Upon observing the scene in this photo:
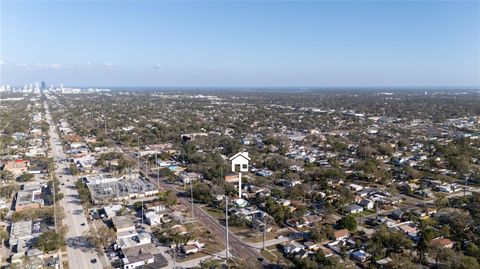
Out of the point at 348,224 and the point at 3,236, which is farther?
the point at 348,224

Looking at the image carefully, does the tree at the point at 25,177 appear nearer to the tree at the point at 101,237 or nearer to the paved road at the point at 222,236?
the paved road at the point at 222,236

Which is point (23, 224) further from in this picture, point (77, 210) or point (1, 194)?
point (1, 194)

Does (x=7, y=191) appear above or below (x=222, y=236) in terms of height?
above

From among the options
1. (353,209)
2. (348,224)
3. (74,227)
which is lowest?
(74,227)

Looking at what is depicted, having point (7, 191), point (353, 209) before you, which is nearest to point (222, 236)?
point (353, 209)

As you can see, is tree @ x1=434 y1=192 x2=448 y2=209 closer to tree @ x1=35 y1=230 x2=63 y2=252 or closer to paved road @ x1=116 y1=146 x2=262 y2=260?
paved road @ x1=116 y1=146 x2=262 y2=260

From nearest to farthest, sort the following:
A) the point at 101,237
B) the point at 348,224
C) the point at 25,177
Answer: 1. the point at 101,237
2. the point at 348,224
3. the point at 25,177

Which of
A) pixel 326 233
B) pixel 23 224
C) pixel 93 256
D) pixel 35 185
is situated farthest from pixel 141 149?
pixel 326 233

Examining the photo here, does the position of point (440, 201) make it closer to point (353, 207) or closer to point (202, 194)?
point (353, 207)

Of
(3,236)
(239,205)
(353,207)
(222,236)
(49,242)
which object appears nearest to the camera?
(49,242)
